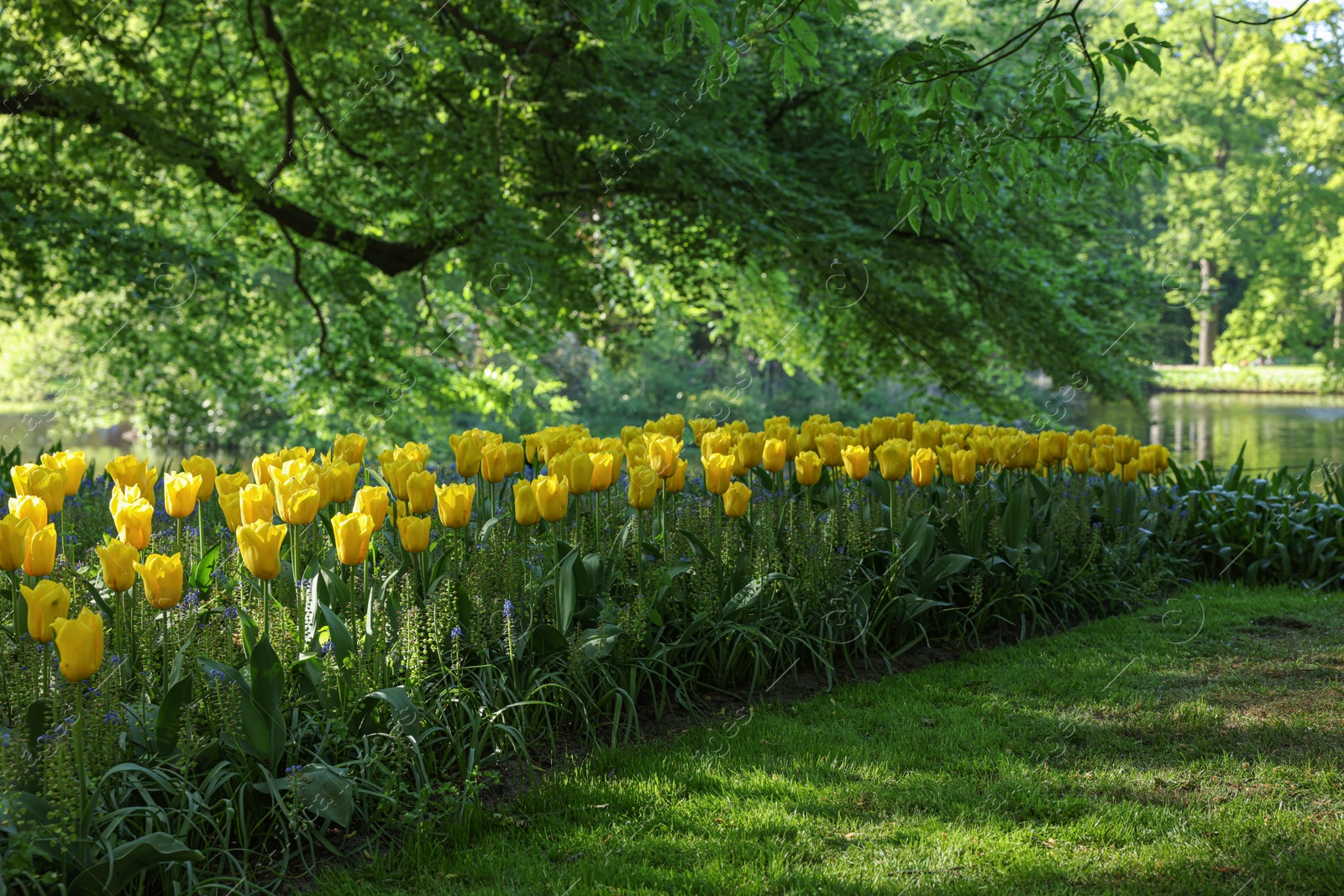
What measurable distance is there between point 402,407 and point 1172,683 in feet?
33.4

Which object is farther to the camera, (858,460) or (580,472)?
(858,460)

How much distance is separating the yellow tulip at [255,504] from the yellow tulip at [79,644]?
2.34 ft

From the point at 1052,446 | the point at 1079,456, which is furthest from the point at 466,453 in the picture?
the point at 1079,456

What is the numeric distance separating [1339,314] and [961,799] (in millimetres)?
37752

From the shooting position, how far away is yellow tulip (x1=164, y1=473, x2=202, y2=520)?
10.3 feet

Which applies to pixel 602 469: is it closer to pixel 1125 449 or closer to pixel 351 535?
pixel 351 535

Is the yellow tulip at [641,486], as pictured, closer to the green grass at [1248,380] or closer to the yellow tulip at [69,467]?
the yellow tulip at [69,467]

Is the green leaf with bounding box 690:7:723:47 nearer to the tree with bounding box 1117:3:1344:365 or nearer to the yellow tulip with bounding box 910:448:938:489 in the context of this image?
the yellow tulip with bounding box 910:448:938:489

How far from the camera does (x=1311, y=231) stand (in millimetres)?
31219

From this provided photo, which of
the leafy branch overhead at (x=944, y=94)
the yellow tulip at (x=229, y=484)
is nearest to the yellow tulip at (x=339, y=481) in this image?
the yellow tulip at (x=229, y=484)

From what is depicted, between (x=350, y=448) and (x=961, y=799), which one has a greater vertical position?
(x=350, y=448)

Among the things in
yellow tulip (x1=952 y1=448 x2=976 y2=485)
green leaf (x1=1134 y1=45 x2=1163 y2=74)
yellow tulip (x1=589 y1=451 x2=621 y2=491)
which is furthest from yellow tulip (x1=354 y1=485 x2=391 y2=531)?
green leaf (x1=1134 y1=45 x2=1163 y2=74)

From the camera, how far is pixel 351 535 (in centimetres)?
289

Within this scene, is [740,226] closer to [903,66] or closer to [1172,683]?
[903,66]
